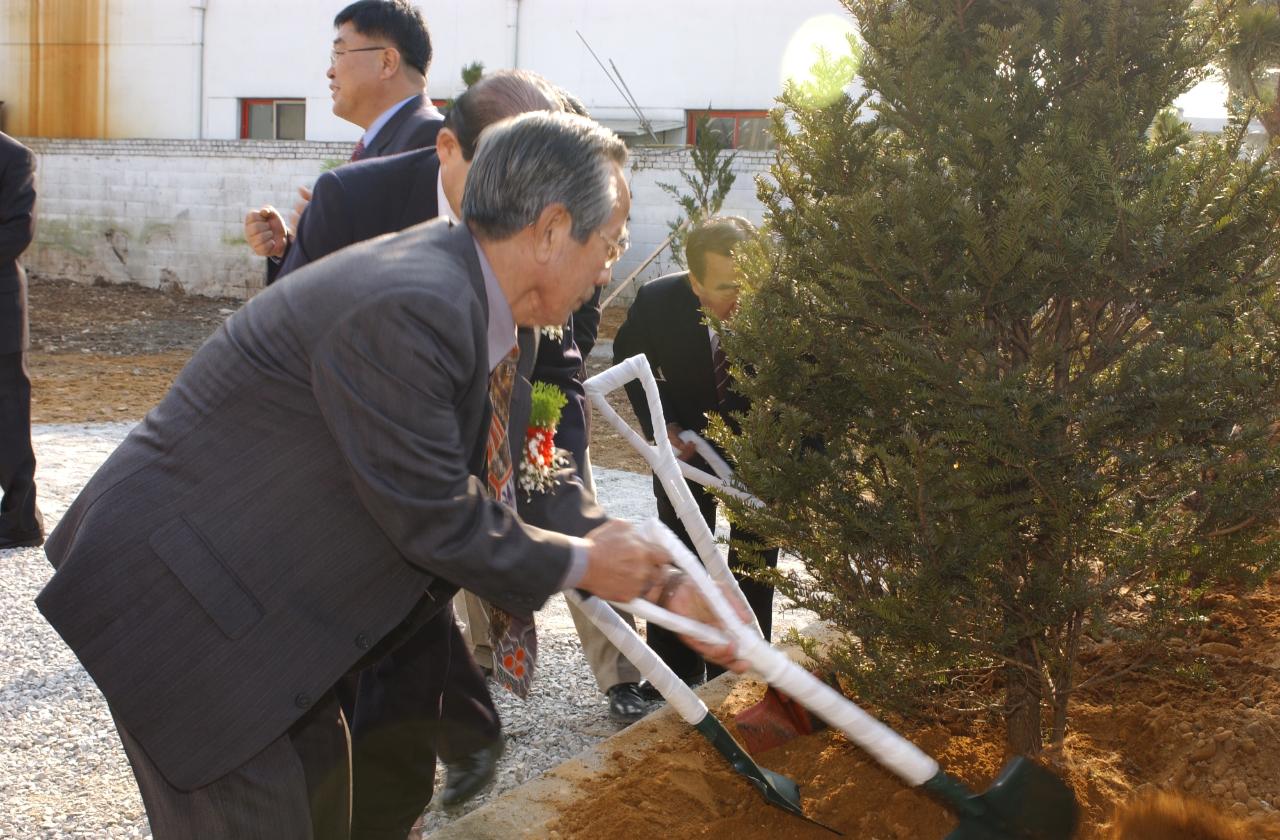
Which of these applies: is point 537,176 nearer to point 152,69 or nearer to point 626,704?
point 626,704

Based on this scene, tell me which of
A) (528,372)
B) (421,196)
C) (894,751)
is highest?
(421,196)

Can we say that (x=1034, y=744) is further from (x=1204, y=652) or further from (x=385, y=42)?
(x=385, y=42)

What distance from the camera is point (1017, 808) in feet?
8.23

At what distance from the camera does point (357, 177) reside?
10.4 ft

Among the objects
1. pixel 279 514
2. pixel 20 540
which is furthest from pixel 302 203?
pixel 20 540

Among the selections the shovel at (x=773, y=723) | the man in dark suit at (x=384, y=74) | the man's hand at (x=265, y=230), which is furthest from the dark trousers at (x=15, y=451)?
the shovel at (x=773, y=723)

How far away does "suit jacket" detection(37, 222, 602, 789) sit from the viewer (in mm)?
1848

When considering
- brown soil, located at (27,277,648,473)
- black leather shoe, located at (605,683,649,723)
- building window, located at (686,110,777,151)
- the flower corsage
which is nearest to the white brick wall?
brown soil, located at (27,277,648,473)

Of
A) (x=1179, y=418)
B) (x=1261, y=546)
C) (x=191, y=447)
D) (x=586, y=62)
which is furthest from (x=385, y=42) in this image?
(x=586, y=62)

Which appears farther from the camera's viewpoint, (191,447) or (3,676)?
(3,676)

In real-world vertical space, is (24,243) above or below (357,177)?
below

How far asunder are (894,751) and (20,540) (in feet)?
15.7

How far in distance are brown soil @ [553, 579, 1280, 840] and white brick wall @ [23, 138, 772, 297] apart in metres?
12.8

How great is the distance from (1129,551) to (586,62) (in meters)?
16.3
